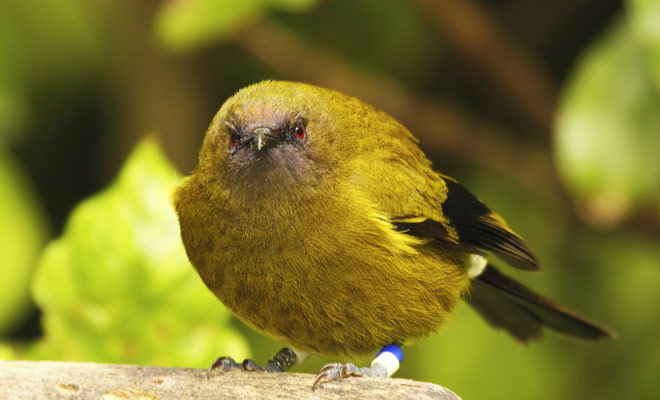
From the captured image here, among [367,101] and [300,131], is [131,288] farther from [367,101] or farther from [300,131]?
[367,101]

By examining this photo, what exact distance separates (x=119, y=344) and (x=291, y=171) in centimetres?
89

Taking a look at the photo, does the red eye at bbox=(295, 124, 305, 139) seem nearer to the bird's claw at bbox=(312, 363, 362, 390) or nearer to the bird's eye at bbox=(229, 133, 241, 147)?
the bird's eye at bbox=(229, 133, 241, 147)

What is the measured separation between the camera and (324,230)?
8.27ft

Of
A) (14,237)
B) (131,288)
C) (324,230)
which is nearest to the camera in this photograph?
(324,230)

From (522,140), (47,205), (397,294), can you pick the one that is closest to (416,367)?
(522,140)

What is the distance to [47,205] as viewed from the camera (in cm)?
530

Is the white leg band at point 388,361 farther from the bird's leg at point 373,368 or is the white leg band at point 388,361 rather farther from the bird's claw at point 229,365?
the bird's claw at point 229,365

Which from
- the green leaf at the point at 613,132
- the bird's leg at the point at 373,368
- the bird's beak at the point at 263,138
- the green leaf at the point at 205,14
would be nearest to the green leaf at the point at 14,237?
the green leaf at the point at 205,14

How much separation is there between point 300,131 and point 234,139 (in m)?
0.21

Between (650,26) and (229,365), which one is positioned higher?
(650,26)

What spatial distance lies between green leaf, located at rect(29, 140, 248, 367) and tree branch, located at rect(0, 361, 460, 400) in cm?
39

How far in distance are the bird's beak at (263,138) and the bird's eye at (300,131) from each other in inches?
3.8

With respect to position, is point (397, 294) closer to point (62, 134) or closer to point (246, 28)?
point (246, 28)

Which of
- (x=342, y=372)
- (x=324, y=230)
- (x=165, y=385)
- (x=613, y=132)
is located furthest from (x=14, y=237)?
(x=613, y=132)
